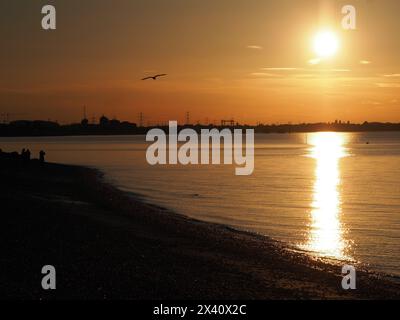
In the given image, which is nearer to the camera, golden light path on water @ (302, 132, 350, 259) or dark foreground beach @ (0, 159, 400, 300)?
dark foreground beach @ (0, 159, 400, 300)

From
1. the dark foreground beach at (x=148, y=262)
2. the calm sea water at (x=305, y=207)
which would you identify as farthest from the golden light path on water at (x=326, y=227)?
the dark foreground beach at (x=148, y=262)

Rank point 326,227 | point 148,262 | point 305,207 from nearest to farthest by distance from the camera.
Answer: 1. point 148,262
2. point 326,227
3. point 305,207

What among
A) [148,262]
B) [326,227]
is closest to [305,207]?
[326,227]

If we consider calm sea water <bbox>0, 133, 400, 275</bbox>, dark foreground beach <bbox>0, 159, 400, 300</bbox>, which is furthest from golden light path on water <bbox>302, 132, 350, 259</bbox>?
dark foreground beach <bbox>0, 159, 400, 300</bbox>

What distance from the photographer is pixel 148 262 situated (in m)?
17.0

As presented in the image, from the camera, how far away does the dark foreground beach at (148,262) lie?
14047 millimetres

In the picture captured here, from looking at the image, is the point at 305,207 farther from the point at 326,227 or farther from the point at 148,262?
the point at 148,262

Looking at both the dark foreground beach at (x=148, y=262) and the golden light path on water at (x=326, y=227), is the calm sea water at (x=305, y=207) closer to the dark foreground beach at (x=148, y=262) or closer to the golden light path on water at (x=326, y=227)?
the golden light path on water at (x=326, y=227)

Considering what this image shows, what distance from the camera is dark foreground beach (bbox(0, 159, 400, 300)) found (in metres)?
14.0

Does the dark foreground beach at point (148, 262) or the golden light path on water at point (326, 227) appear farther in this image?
the golden light path on water at point (326, 227)

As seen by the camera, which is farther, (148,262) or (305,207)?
(305,207)

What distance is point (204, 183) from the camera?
5619 cm

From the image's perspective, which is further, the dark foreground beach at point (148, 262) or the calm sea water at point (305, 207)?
the calm sea water at point (305, 207)

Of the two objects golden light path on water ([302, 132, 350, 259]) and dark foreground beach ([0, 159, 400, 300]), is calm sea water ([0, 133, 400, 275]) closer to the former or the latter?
golden light path on water ([302, 132, 350, 259])
